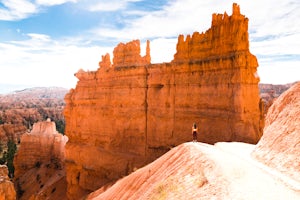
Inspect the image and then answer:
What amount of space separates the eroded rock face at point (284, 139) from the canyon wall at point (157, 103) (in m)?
4.07

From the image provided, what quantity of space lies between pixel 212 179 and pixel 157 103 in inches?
492

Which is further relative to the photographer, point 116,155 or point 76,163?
point 76,163

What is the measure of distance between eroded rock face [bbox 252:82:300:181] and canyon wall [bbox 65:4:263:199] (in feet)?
13.3

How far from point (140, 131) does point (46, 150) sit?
2375 centimetres

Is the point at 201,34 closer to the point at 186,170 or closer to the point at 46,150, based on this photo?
the point at 186,170

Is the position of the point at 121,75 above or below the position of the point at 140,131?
above

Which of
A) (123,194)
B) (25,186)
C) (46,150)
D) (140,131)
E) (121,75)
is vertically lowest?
(25,186)

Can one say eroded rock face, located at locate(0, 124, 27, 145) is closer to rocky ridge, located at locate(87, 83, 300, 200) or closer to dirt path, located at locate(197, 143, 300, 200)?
rocky ridge, located at locate(87, 83, 300, 200)

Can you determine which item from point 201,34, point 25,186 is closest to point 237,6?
point 201,34

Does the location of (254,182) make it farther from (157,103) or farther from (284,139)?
(157,103)

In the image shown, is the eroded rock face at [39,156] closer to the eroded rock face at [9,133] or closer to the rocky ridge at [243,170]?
the eroded rock face at [9,133]

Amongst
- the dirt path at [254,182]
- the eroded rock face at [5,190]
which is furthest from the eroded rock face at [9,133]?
the dirt path at [254,182]

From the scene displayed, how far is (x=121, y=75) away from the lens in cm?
2311

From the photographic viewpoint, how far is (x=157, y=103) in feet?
68.1
